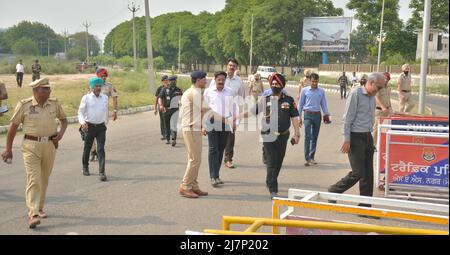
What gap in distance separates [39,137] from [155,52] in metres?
103

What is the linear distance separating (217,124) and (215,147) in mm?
359

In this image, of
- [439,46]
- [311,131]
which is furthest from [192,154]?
[439,46]

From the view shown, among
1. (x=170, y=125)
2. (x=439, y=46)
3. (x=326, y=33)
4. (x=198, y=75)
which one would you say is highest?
(x=326, y=33)

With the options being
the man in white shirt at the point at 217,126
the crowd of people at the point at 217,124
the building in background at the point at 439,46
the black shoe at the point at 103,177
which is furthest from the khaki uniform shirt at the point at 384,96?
the black shoe at the point at 103,177

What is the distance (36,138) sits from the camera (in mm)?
5977

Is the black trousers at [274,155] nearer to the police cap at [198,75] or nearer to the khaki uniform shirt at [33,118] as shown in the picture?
the police cap at [198,75]

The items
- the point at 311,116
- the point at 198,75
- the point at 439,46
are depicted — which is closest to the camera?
the point at 439,46

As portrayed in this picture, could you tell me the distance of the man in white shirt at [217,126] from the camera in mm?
7773

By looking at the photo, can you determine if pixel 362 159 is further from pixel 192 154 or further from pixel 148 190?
pixel 148 190

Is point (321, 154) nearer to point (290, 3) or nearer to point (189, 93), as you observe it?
point (189, 93)

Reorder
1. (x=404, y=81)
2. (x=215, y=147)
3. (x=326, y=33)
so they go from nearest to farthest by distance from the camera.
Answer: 1. (x=215, y=147)
2. (x=404, y=81)
3. (x=326, y=33)

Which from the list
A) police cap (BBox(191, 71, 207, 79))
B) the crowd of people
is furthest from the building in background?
police cap (BBox(191, 71, 207, 79))
